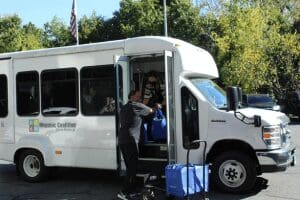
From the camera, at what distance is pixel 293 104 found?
2806 cm

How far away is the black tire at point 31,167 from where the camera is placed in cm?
1120

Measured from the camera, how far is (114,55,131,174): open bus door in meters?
9.72

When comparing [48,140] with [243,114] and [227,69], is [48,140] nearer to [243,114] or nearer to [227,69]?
[243,114]

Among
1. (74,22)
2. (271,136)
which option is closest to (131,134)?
(271,136)

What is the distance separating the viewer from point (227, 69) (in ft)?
106

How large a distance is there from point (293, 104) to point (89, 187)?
1964 cm

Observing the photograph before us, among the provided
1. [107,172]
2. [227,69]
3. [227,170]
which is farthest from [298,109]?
[227,170]

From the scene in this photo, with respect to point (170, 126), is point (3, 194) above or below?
below

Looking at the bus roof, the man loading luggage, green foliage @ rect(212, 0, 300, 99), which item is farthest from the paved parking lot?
green foliage @ rect(212, 0, 300, 99)

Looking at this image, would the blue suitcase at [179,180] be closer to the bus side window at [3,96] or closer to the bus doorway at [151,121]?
the bus doorway at [151,121]

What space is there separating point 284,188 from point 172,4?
122ft

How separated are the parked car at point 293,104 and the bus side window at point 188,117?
1935cm

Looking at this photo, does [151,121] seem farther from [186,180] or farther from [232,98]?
[186,180]

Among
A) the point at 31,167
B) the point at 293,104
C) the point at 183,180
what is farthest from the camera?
the point at 293,104
